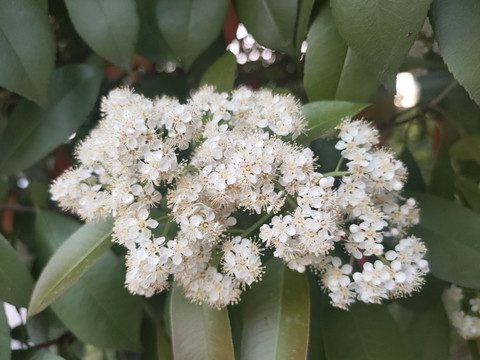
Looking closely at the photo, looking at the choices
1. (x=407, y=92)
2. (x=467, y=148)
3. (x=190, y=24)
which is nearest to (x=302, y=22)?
(x=190, y=24)

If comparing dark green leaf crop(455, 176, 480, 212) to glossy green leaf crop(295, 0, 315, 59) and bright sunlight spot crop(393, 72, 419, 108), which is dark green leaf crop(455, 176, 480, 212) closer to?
bright sunlight spot crop(393, 72, 419, 108)

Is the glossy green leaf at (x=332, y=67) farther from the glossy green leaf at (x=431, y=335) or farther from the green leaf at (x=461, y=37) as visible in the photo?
the glossy green leaf at (x=431, y=335)

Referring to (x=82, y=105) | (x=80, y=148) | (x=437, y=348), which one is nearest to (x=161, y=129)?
(x=80, y=148)

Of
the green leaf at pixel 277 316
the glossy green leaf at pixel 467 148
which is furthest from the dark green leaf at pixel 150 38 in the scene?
the glossy green leaf at pixel 467 148

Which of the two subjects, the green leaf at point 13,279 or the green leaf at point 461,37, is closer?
the green leaf at point 461,37

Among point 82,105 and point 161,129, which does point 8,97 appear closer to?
point 82,105

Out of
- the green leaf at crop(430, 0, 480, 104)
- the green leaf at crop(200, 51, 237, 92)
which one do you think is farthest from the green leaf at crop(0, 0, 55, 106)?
the green leaf at crop(430, 0, 480, 104)
